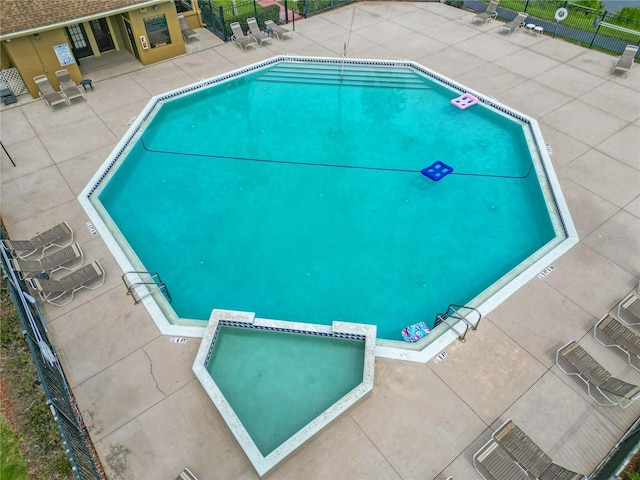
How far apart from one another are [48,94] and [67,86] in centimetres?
81


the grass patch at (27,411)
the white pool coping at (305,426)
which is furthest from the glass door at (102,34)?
the white pool coping at (305,426)

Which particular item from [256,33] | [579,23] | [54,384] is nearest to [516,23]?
[579,23]

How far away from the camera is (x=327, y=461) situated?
814 centimetres

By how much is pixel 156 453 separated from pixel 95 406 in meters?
1.78

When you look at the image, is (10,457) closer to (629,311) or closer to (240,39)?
(629,311)

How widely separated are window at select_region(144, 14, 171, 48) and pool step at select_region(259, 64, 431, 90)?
5.01 m

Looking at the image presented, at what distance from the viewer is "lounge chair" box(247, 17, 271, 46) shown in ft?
69.6

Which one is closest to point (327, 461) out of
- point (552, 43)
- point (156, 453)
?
point (156, 453)

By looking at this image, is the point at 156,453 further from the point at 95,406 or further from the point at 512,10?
the point at 512,10

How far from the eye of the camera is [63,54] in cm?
1706

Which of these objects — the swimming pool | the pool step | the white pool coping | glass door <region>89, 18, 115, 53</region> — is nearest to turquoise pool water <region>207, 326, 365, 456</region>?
the white pool coping

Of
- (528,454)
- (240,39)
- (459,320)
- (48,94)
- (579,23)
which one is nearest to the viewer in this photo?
(528,454)

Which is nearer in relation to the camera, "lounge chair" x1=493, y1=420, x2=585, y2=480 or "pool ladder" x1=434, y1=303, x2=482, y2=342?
"lounge chair" x1=493, y1=420, x2=585, y2=480

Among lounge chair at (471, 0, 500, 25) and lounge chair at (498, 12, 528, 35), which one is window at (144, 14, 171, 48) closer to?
lounge chair at (471, 0, 500, 25)
